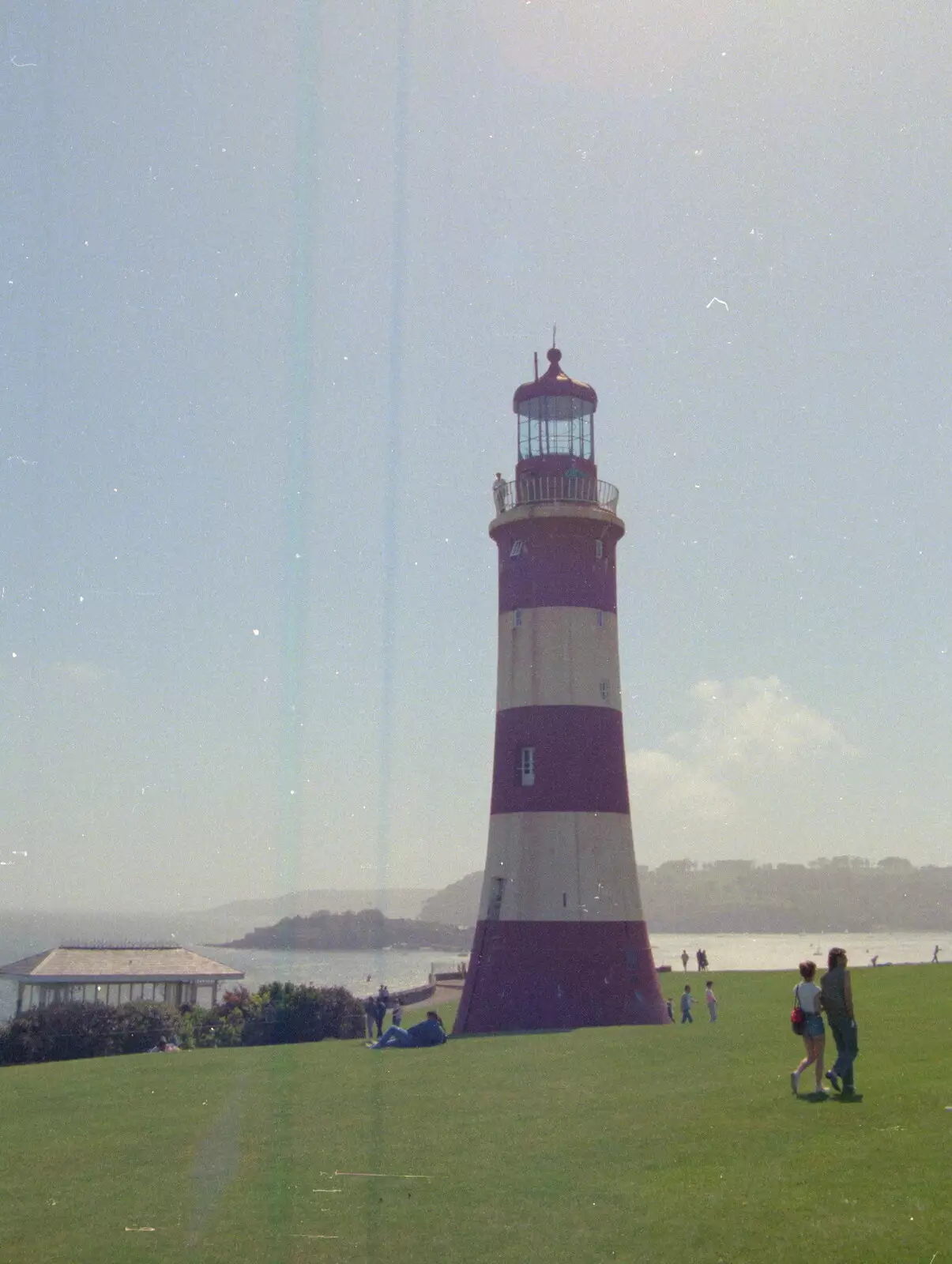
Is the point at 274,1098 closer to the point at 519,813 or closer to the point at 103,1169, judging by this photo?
the point at 103,1169

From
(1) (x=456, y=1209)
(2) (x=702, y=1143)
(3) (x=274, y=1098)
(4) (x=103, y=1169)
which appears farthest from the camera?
(3) (x=274, y=1098)

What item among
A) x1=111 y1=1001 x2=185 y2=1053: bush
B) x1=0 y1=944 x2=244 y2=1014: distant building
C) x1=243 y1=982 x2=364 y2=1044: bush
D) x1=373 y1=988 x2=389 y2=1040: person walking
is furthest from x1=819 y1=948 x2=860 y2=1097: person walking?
x1=0 y1=944 x2=244 y2=1014: distant building

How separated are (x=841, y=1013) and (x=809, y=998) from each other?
38 cm

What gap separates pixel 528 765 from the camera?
30016mm

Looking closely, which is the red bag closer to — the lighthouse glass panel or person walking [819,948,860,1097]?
person walking [819,948,860,1097]

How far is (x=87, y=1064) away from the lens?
78.5ft

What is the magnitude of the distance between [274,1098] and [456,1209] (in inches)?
300

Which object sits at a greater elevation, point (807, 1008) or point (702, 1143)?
point (807, 1008)

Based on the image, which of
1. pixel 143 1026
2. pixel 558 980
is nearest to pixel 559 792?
pixel 558 980

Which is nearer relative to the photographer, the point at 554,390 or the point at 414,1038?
the point at 414,1038

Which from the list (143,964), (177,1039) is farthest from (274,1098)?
(143,964)

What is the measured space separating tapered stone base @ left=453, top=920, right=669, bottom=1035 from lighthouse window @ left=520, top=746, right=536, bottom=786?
3300 millimetres

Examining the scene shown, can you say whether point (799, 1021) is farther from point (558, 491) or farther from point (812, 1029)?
point (558, 491)

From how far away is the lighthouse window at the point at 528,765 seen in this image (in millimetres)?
29875
